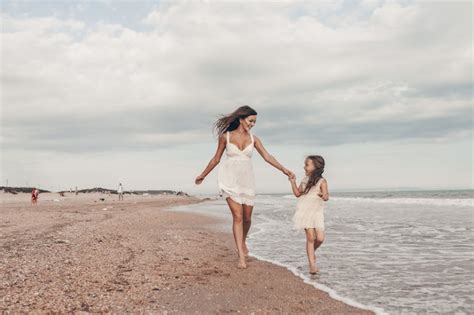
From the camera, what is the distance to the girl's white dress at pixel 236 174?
6.90m

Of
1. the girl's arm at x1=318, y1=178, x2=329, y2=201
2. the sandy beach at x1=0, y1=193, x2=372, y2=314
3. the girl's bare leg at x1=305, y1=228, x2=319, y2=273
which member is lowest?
the sandy beach at x1=0, y1=193, x2=372, y2=314

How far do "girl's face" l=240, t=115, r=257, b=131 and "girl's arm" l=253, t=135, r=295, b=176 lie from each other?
29cm

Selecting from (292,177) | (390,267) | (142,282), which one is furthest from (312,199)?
(142,282)

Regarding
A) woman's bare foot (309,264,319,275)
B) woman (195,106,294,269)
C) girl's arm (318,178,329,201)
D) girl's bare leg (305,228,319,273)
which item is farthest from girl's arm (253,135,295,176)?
woman's bare foot (309,264,319,275)

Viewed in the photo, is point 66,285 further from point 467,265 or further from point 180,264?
point 467,265

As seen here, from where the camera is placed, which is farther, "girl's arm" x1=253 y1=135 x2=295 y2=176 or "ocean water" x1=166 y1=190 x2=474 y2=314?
"girl's arm" x1=253 y1=135 x2=295 y2=176

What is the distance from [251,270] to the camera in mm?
6523

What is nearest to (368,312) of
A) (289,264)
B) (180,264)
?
(289,264)

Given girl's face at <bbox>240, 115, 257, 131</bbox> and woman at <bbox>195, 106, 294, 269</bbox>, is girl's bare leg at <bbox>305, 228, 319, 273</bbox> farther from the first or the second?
girl's face at <bbox>240, 115, 257, 131</bbox>

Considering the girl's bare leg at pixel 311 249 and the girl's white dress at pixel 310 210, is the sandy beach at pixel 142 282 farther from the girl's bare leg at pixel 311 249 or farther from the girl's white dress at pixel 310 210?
the girl's white dress at pixel 310 210

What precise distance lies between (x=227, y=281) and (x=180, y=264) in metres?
1.41

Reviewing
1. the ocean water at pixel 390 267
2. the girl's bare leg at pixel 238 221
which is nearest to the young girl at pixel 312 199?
the ocean water at pixel 390 267

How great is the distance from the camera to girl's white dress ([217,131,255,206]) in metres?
6.90

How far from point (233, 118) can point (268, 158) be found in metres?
0.92
